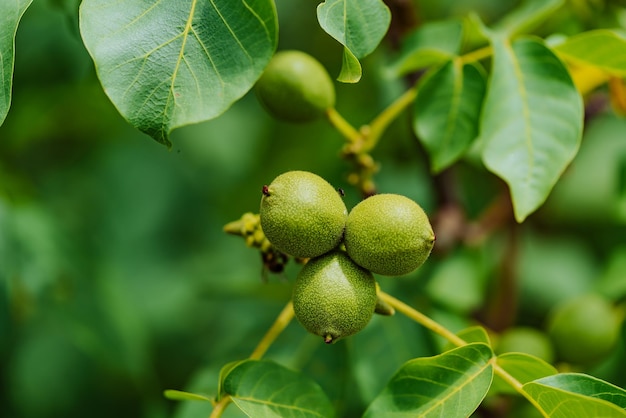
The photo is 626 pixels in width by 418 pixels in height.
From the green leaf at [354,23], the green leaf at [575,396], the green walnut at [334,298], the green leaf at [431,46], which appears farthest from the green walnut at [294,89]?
the green leaf at [575,396]

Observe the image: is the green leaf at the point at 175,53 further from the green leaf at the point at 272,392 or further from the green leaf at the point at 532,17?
the green leaf at the point at 532,17

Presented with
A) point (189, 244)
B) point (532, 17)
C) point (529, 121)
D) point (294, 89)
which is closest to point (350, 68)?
point (294, 89)

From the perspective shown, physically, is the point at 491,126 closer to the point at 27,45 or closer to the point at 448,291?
the point at 448,291

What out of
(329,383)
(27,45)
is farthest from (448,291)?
(27,45)

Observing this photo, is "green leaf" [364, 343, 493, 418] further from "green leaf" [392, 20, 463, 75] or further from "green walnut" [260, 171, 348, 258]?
"green leaf" [392, 20, 463, 75]

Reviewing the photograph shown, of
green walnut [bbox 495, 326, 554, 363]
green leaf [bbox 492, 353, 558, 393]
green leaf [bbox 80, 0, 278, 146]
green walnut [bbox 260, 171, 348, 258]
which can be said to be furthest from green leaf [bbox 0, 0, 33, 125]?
green walnut [bbox 495, 326, 554, 363]

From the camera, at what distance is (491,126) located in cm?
192

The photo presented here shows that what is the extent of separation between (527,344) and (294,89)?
3.49 ft

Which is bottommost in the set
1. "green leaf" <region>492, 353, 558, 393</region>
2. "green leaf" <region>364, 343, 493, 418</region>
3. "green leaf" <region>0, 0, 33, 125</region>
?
"green leaf" <region>492, 353, 558, 393</region>

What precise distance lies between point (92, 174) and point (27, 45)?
4.16 ft

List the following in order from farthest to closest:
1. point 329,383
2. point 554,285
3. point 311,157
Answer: point 554,285 < point 311,157 < point 329,383

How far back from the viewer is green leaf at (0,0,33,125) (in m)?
1.58

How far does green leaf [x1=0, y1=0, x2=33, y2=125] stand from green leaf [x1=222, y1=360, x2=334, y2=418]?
0.76 metres

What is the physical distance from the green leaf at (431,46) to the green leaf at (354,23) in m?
0.49
